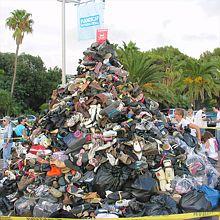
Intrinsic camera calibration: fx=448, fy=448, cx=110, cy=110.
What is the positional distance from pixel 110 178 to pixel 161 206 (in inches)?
33.6

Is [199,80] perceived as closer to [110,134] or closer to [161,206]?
[110,134]

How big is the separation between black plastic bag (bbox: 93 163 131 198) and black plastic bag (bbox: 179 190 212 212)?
0.91 meters

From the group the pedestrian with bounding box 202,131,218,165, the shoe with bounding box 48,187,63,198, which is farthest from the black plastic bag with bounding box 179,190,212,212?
the pedestrian with bounding box 202,131,218,165

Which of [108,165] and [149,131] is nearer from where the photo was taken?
[108,165]

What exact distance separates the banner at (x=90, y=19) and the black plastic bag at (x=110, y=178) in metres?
7.60

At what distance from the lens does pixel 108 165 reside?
6.74 m

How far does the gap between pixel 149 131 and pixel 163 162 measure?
0.65m

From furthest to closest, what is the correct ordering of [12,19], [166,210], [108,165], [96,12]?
[12,19] → [96,12] → [108,165] → [166,210]

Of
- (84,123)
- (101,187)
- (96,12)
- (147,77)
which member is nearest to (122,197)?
(101,187)

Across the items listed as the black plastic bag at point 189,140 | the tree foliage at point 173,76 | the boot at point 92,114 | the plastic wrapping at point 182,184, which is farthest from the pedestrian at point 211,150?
the tree foliage at point 173,76

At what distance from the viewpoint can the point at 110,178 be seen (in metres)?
6.57

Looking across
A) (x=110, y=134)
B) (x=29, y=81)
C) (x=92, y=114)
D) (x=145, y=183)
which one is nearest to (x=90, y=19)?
(x=92, y=114)

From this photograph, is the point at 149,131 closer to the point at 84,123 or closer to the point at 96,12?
the point at 84,123

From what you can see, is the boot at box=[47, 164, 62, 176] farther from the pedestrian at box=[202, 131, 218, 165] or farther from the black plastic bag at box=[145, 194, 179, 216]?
the pedestrian at box=[202, 131, 218, 165]
